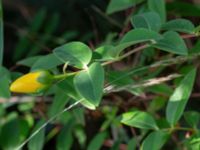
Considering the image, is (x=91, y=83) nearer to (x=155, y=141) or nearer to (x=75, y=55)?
(x=75, y=55)

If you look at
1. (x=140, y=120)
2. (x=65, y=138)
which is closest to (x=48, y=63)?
(x=140, y=120)

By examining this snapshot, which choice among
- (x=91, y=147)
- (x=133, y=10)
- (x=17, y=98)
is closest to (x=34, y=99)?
(x=17, y=98)

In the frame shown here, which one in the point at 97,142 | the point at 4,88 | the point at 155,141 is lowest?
the point at 97,142

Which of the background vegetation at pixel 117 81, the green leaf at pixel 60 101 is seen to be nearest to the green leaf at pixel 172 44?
the background vegetation at pixel 117 81

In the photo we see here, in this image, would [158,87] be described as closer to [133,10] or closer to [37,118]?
[133,10]

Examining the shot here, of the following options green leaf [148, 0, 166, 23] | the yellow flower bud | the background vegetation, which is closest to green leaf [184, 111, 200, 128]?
the background vegetation

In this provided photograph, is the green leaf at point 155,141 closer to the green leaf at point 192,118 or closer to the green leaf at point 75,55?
the green leaf at point 192,118
